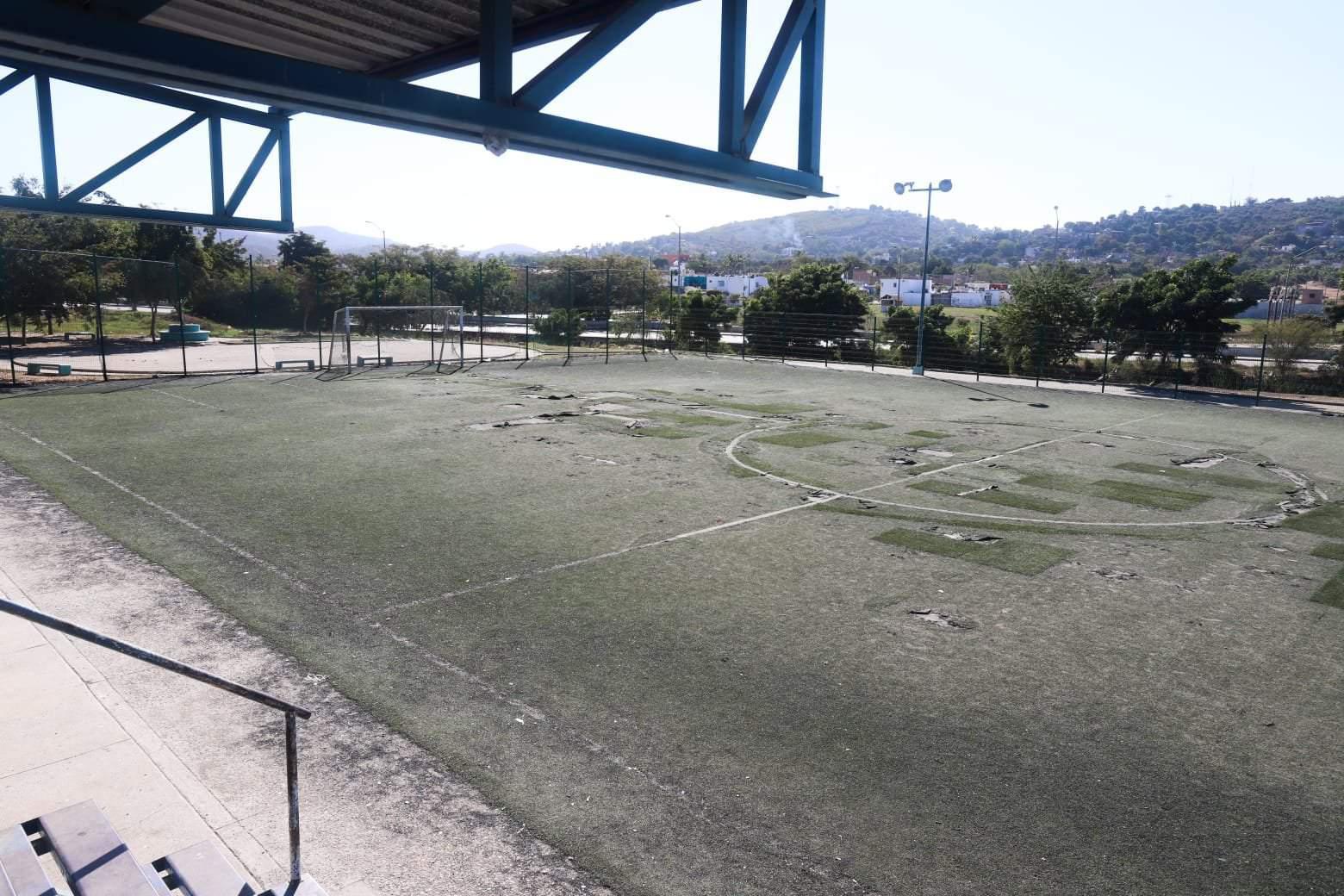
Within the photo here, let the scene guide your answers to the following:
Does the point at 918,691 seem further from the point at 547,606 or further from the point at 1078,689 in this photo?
the point at 547,606

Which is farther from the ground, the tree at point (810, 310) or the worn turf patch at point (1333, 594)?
the tree at point (810, 310)

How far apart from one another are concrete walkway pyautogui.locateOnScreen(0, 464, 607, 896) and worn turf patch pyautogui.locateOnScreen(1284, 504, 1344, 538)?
448 inches

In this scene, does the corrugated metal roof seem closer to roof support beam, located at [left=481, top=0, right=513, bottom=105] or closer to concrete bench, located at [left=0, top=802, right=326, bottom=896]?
roof support beam, located at [left=481, top=0, right=513, bottom=105]

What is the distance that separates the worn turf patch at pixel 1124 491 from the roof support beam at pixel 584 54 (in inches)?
461

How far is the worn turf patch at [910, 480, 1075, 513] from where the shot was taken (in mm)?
12492

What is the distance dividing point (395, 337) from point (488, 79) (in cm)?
4372

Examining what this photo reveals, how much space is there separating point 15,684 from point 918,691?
6457 millimetres

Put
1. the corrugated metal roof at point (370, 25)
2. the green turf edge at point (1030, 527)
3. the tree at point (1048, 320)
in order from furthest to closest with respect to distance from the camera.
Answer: the tree at point (1048, 320)
the green turf edge at point (1030, 527)
the corrugated metal roof at point (370, 25)

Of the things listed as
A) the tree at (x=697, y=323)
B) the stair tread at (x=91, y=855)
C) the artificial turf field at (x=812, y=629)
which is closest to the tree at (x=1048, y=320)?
the tree at (x=697, y=323)

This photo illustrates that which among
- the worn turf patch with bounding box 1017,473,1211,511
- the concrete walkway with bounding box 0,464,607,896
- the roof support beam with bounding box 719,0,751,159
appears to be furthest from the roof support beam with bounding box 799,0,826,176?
the worn turf patch with bounding box 1017,473,1211,511

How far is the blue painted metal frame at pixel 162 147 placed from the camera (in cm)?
516

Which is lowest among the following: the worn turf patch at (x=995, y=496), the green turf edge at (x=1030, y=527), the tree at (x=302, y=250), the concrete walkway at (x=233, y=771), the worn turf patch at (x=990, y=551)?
the concrete walkway at (x=233, y=771)

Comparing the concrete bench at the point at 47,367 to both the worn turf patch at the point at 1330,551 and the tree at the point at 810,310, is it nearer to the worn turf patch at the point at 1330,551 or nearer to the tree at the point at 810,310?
the tree at the point at 810,310

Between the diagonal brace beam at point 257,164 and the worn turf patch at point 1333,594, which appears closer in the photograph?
the diagonal brace beam at point 257,164
